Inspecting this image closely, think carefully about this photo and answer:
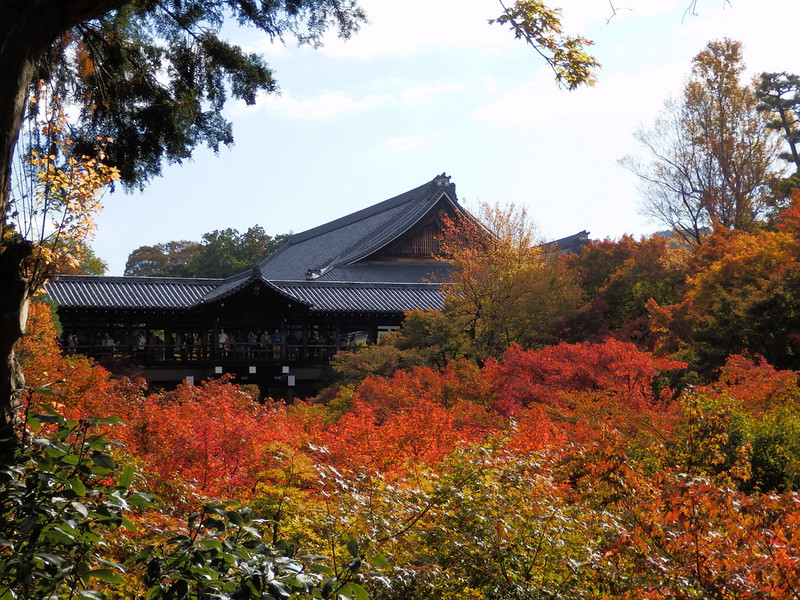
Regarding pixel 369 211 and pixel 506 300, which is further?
pixel 369 211

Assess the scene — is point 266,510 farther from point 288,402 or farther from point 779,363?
point 288,402

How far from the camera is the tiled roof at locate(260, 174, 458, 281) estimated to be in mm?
34531

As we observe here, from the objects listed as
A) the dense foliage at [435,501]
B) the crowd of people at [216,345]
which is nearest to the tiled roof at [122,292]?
the crowd of people at [216,345]

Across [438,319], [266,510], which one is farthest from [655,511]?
[438,319]

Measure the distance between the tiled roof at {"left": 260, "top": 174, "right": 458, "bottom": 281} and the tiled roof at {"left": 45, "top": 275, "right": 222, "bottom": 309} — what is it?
5.87 m

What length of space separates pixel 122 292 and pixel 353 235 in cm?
1575

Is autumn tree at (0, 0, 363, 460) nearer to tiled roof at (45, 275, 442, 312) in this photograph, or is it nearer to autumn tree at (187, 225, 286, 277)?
tiled roof at (45, 275, 442, 312)

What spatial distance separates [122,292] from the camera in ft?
87.4

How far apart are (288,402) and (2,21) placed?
77.4 ft

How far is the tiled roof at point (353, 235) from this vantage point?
3453 centimetres

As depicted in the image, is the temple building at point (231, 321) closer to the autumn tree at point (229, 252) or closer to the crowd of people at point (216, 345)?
the crowd of people at point (216, 345)

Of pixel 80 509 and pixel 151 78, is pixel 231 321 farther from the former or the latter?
pixel 80 509

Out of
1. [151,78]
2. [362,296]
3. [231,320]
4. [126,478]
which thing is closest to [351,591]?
[126,478]

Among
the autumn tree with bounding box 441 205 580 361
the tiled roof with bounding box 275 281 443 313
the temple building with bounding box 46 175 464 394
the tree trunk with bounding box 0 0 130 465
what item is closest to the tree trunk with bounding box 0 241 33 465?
the tree trunk with bounding box 0 0 130 465
